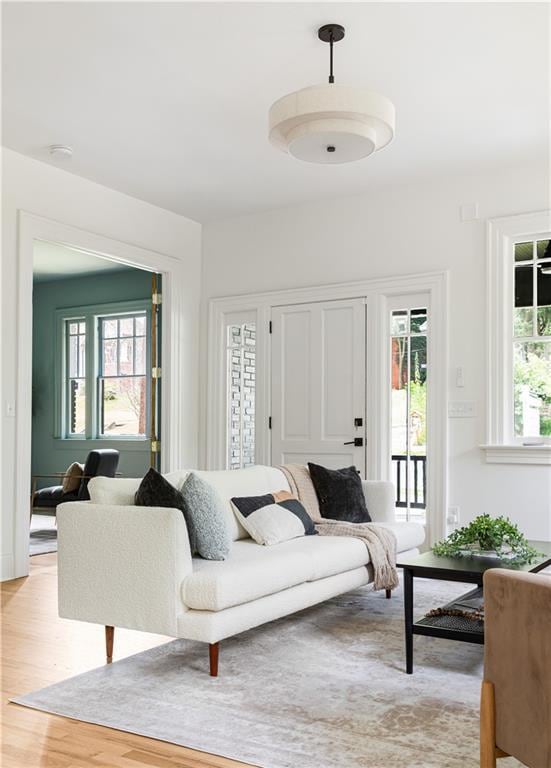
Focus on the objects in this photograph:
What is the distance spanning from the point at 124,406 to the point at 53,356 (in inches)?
50.2

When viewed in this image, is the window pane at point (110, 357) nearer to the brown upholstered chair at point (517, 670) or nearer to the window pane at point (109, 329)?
the window pane at point (109, 329)

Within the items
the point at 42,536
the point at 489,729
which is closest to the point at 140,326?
the point at 42,536

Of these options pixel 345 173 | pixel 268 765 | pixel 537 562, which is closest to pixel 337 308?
pixel 345 173

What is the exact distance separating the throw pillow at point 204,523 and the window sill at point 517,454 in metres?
2.77

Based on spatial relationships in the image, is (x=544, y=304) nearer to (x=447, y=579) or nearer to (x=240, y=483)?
(x=240, y=483)

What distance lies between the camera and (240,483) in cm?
447

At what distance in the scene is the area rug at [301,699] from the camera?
2.51m

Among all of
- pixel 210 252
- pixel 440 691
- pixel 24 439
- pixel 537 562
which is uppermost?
pixel 210 252

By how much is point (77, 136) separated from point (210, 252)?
90.1 inches

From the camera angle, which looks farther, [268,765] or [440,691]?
[440,691]

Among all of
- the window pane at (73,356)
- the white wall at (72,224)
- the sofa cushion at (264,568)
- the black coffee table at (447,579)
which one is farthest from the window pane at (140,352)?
the black coffee table at (447,579)

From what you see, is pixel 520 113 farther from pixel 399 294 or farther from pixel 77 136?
pixel 77 136

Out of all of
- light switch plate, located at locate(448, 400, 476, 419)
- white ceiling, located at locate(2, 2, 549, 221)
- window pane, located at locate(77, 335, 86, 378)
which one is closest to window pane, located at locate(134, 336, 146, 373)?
window pane, located at locate(77, 335, 86, 378)

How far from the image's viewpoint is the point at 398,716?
2793mm
